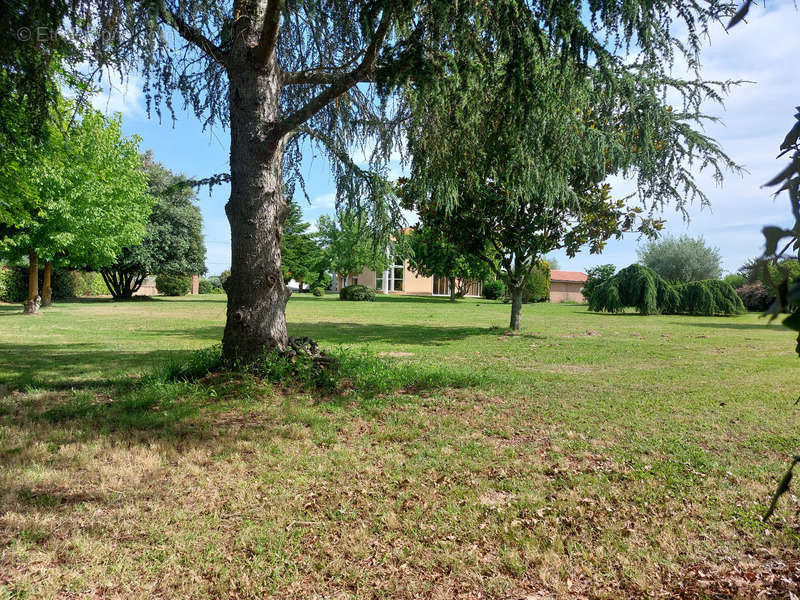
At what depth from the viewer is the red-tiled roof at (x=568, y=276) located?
62459mm

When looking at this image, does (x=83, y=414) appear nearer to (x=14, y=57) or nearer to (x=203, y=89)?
(x=14, y=57)

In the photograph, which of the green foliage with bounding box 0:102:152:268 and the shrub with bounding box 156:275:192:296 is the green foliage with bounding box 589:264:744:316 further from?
the shrub with bounding box 156:275:192:296

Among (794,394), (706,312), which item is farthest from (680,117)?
(706,312)

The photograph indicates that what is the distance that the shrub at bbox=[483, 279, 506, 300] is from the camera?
44.5 metres

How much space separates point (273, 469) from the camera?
353 centimetres

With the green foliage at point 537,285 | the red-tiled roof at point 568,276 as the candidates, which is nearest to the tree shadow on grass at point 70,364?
the green foliage at point 537,285

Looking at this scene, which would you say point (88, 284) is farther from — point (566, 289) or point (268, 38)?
point (566, 289)

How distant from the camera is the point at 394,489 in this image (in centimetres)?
322

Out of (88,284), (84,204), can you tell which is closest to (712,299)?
(84,204)

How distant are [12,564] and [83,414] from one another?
294 cm

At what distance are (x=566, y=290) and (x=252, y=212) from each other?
6109 centimetres

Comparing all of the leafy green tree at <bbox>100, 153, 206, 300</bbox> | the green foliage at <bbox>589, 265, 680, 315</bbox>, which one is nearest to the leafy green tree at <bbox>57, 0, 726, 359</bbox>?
the green foliage at <bbox>589, 265, 680, 315</bbox>

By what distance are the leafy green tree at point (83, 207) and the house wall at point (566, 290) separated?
5275cm

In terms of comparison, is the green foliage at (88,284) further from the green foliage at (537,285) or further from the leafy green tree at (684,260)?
the leafy green tree at (684,260)
